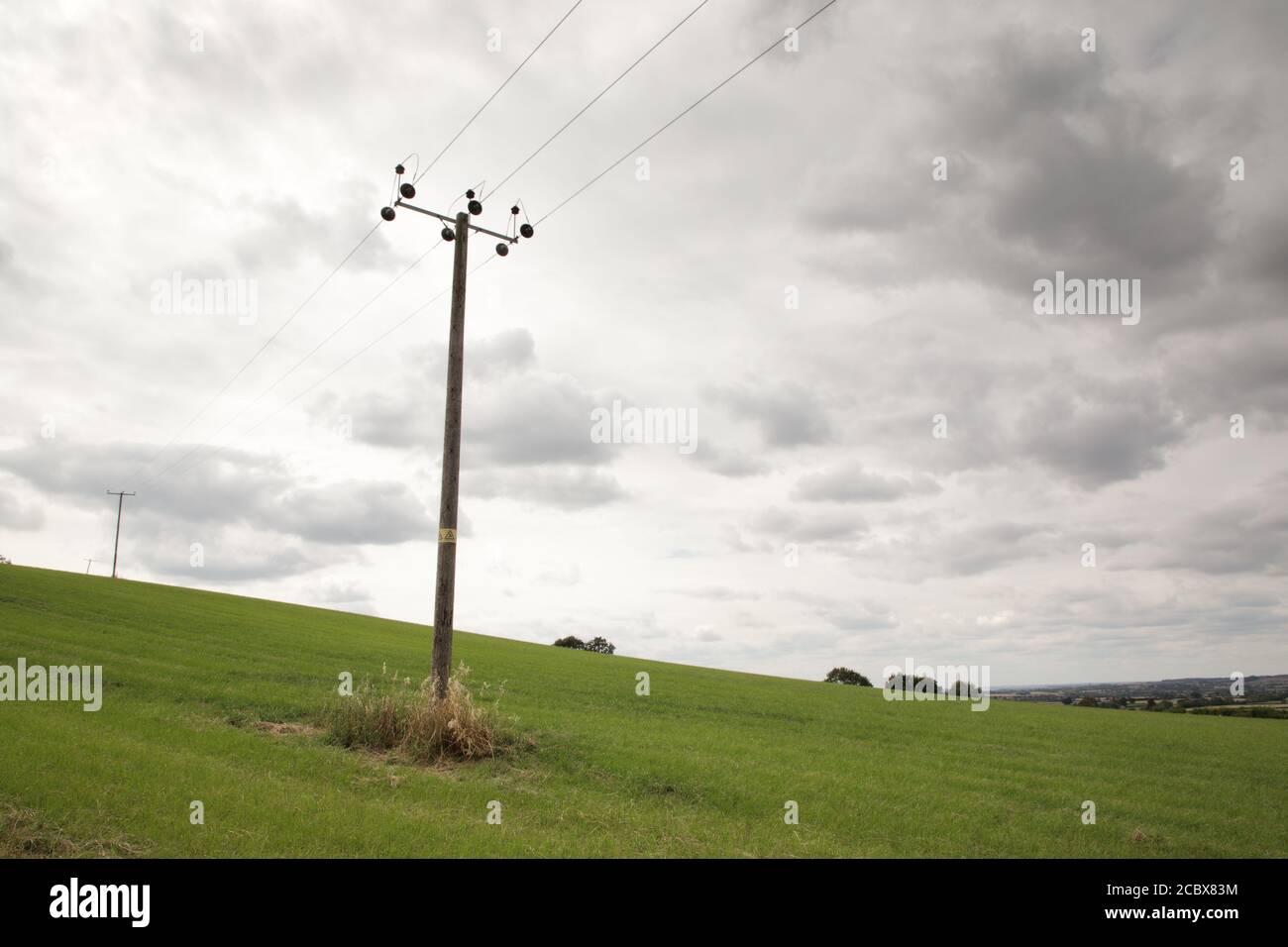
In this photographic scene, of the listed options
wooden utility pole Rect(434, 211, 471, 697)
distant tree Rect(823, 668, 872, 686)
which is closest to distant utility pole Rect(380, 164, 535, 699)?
wooden utility pole Rect(434, 211, 471, 697)

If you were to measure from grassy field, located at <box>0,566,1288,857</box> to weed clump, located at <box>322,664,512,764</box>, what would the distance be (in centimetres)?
60

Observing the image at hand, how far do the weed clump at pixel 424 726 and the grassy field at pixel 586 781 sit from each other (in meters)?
0.60

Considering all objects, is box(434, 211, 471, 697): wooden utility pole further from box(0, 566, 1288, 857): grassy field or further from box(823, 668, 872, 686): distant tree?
box(823, 668, 872, 686): distant tree

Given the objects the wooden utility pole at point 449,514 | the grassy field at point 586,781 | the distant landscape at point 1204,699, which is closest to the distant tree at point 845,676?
the distant landscape at point 1204,699

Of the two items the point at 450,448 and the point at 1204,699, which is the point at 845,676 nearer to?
the point at 1204,699

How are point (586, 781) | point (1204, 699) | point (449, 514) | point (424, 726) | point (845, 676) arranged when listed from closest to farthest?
point (586, 781) < point (424, 726) < point (449, 514) < point (1204, 699) < point (845, 676)

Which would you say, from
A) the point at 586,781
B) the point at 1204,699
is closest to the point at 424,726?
the point at 586,781

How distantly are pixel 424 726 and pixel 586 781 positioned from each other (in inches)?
138

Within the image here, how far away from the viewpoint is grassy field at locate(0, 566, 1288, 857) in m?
10.3

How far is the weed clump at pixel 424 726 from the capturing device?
15.0 m

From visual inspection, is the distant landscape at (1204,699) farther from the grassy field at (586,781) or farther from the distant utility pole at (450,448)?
the distant utility pole at (450,448)

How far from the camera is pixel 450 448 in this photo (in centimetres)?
1697
